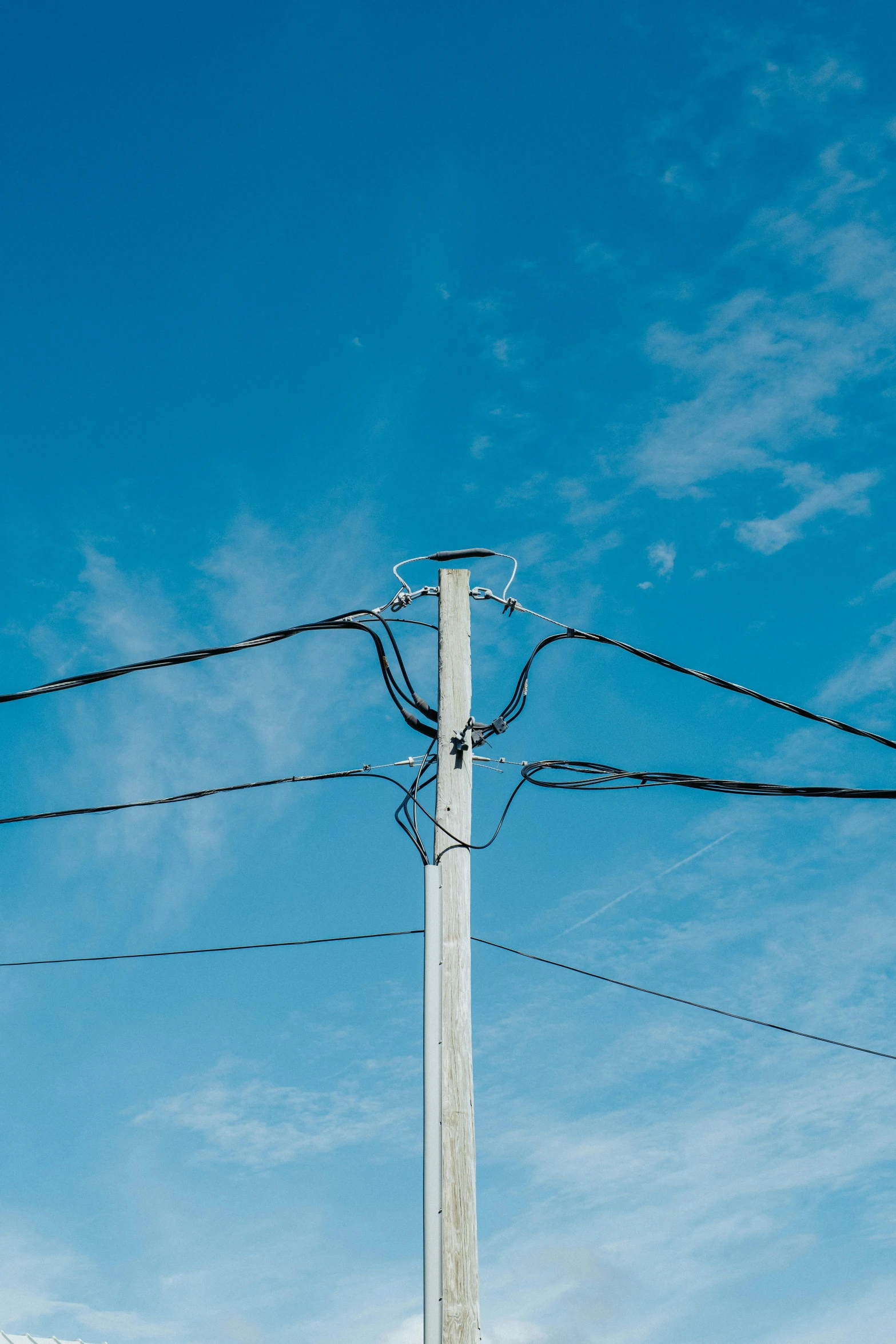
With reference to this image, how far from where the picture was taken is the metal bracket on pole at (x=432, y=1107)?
622 centimetres

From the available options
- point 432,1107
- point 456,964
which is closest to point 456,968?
point 456,964

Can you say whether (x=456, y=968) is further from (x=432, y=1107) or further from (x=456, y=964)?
(x=432, y=1107)

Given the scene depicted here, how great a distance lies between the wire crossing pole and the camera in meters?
6.23

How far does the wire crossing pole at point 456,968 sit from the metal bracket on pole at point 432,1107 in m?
0.03

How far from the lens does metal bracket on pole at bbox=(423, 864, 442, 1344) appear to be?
6.22m

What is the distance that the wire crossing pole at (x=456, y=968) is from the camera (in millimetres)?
6227

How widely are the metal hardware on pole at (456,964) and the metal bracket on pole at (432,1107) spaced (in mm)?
30

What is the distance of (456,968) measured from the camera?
7.04 meters

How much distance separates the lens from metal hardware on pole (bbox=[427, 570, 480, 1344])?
20.4ft

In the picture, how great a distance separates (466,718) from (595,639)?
6.40ft

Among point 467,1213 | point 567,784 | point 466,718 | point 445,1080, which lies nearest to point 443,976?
point 445,1080

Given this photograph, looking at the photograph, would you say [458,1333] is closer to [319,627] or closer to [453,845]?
[453,845]

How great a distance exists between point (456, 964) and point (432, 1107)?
869 millimetres

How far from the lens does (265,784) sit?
9148mm
